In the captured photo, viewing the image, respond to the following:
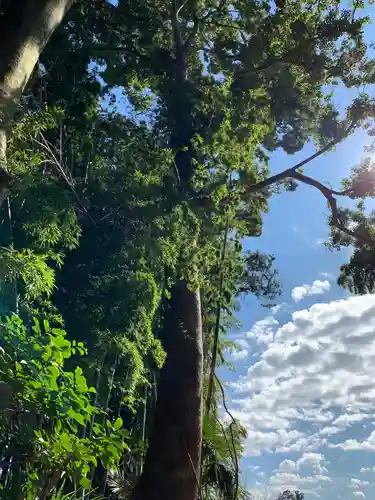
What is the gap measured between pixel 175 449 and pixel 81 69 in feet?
15.4

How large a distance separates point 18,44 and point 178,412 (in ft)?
16.3

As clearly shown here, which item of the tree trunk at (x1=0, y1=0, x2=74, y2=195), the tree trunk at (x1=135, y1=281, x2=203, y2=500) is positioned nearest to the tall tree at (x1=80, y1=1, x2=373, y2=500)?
the tree trunk at (x1=135, y1=281, x2=203, y2=500)

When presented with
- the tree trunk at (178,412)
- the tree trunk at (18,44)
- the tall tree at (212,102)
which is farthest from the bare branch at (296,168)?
the tree trunk at (18,44)

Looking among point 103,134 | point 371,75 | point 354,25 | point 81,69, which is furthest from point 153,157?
point 371,75

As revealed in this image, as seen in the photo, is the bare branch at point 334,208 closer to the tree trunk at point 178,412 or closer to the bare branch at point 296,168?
the bare branch at point 296,168

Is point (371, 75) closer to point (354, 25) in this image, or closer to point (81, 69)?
point (354, 25)

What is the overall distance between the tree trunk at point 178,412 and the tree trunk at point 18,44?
411 centimetres

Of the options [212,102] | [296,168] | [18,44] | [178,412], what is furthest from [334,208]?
[18,44]

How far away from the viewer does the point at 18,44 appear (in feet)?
9.11

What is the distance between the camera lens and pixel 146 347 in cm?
690

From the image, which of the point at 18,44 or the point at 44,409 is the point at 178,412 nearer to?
the point at 44,409

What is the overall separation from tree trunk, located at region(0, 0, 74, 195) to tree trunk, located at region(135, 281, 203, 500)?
162 inches

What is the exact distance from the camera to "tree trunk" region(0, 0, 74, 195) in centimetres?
261

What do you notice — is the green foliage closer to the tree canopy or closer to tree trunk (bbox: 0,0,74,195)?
the tree canopy
